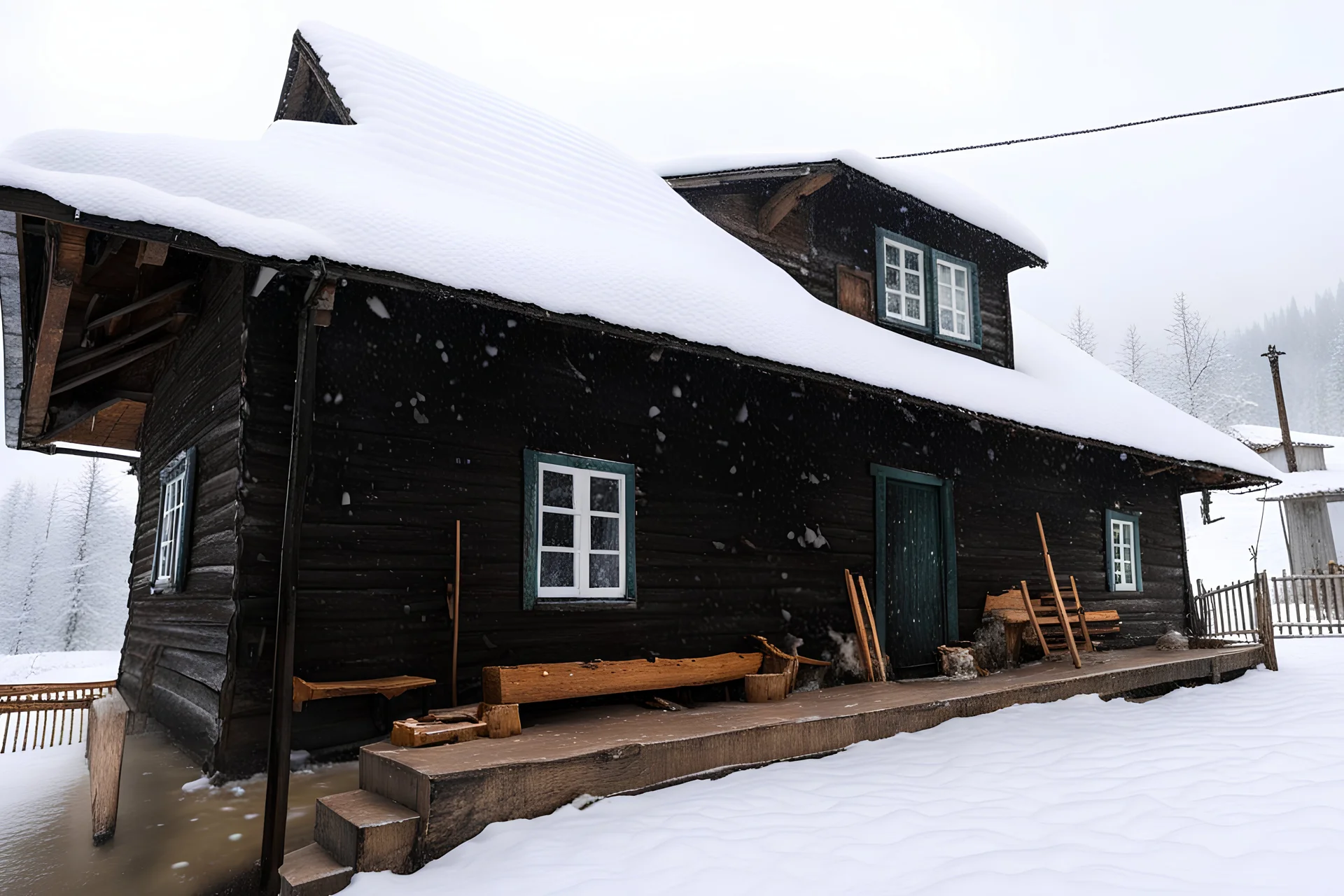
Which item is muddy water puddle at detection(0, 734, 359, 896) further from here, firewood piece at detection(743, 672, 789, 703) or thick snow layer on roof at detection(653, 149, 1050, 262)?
thick snow layer on roof at detection(653, 149, 1050, 262)

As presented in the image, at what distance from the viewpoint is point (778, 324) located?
770cm

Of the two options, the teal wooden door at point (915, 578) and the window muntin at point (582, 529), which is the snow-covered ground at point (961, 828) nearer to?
the window muntin at point (582, 529)

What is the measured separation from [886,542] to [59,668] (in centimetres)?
2285

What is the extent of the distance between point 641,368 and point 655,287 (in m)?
0.91

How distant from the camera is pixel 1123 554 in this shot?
500 inches

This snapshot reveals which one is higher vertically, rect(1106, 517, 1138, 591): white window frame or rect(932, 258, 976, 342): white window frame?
rect(932, 258, 976, 342): white window frame

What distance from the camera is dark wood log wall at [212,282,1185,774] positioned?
5.63 meters

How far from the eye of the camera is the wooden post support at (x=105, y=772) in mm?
4324

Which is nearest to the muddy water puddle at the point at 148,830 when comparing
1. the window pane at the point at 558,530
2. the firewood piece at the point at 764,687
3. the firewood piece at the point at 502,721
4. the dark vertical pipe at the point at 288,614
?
the dark vertical pipe at the point at 288,614

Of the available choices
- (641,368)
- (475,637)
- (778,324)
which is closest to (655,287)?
(641,368)

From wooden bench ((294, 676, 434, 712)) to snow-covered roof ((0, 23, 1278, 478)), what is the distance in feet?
8.92

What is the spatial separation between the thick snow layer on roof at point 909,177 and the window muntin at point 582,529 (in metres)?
4.71

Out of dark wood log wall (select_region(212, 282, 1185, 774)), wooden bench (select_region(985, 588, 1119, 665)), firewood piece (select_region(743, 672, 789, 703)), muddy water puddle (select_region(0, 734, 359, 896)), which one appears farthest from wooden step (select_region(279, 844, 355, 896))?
wooden bench (select_region(985, 588, 1119, 665))

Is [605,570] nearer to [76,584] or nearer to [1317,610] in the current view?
[1317,610]
